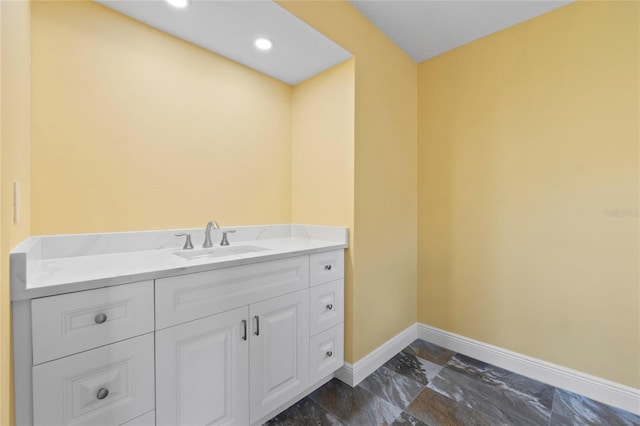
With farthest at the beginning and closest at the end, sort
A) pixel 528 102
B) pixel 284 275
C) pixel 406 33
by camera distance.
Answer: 1. pixel 406 33
2. pixel 528 102
3. pixel 284 275

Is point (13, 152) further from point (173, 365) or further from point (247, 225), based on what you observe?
point (247, 225)

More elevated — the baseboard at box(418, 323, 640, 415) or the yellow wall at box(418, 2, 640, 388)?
the yellow wall at box(418, 2, 640, 388)

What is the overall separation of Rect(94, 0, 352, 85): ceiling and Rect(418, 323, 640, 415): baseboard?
7.58 feet

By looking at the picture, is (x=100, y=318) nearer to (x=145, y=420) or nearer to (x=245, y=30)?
(x=145, y=420)

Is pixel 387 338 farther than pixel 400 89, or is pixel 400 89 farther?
pixel 400 89

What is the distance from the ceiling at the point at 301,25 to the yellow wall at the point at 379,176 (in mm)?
100

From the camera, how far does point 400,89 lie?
2.27m

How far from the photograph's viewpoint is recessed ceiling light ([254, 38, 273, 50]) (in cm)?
167

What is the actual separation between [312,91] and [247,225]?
3.71 ft

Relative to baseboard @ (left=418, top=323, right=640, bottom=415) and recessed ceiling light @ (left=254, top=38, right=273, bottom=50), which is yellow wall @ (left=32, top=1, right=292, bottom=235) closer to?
recessed ceiling light @ (left=254, top=38, right=273, bottom=50)

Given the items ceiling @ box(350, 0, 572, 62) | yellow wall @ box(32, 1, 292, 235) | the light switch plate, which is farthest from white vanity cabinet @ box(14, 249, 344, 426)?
ceiling @ box(350, 0, 572, 62)

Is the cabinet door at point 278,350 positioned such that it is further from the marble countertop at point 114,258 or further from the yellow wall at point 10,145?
the yellow wall at point 10,145

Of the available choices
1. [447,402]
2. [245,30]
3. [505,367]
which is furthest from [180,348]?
[505,367]

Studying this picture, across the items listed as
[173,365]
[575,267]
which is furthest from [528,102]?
[173,365]
